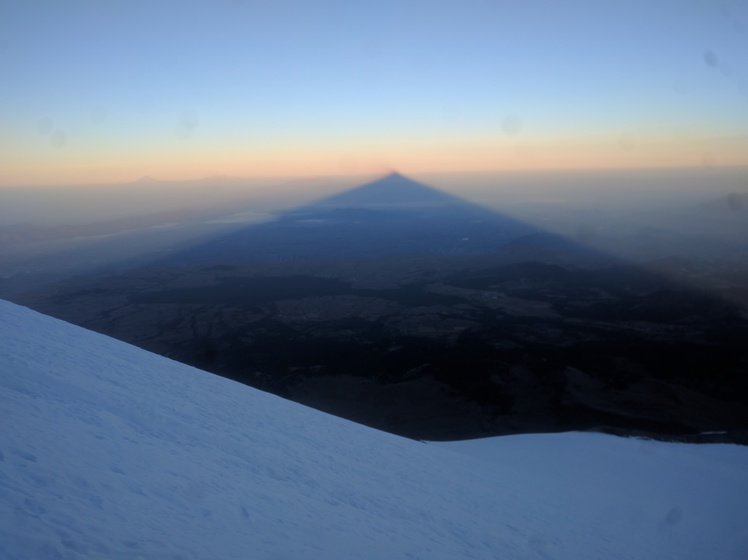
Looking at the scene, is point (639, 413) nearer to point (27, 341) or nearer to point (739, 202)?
point (27, 341)

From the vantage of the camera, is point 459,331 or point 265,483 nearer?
point 265,483

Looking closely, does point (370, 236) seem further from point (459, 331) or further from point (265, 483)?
point (265, 483)

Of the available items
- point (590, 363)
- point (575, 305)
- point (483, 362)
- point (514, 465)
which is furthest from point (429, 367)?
point (575, 305)

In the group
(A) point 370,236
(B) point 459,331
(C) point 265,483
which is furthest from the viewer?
(A) point 370,236

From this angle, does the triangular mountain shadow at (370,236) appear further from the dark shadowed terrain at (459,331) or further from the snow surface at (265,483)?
the snow surface at (265,483)

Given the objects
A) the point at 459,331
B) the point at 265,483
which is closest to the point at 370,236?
the point at 459,331
